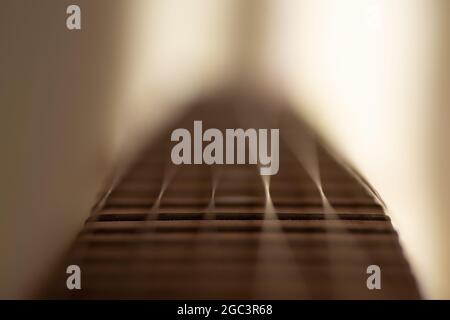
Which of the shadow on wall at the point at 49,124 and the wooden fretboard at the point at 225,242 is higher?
the shadow on wall at the point at 49,124

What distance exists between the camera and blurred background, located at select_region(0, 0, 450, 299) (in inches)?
47.4

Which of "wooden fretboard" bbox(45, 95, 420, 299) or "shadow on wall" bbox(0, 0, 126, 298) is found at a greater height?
"shadow on wall" bbox(0, 0, 126, 298)

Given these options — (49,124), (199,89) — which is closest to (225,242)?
(199,89)

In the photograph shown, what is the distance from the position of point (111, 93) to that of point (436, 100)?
657mm

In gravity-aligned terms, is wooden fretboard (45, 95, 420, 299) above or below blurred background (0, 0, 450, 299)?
below

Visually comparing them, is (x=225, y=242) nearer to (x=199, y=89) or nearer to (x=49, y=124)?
(x=199, y=89)

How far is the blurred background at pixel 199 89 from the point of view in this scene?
3.95 ft

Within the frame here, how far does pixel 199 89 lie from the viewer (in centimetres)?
121

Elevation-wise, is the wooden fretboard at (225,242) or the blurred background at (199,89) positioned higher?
the blurred background at (199,89)

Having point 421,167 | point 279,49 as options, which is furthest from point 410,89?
point 279,49

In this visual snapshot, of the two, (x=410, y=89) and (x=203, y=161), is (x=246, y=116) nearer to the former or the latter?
(x=203, y=161)

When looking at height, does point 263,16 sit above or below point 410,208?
above
